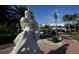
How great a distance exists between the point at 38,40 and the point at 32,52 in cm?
21

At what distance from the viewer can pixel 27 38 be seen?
11.9 ft

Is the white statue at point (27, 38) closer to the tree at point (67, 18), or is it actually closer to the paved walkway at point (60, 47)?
the paved walkway at point (60, 47)

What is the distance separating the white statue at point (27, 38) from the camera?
3596 mm

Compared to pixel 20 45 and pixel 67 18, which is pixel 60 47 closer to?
pixel 67 18

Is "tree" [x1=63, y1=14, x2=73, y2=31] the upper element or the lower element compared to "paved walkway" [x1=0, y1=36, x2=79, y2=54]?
upper

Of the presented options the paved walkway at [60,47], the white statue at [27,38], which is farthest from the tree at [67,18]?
the white statue at [27,38]

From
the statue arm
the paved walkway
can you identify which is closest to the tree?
the paved walkway

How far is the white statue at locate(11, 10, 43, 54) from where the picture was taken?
360 centimetres

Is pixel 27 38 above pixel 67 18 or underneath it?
underneath

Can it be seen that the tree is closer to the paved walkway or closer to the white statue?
the paved walkway

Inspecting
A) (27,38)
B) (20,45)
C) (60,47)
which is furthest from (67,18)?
(20,45)
